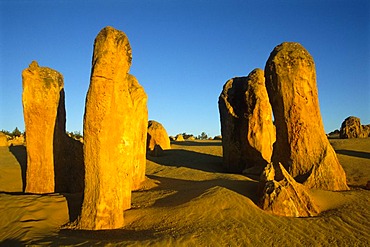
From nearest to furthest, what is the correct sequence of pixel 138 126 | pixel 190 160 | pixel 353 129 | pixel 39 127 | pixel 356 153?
pixel 39 127 → pixel 138 126 → pixel 356 153 → pixel 190 160 → pixel 353 129

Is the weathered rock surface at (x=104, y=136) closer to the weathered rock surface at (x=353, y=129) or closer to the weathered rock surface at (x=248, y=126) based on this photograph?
the weathered rock surface at (x=248, y=126)

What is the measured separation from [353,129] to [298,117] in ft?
45.7

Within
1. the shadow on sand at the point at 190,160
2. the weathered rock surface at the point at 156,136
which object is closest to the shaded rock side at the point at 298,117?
the shadow on sand at the point at 190,160

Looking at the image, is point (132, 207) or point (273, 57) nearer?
point (132, 207)

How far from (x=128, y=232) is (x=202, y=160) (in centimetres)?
1076

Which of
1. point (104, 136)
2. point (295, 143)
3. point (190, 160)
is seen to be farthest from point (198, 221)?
point (190, 160)

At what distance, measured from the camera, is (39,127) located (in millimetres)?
8945

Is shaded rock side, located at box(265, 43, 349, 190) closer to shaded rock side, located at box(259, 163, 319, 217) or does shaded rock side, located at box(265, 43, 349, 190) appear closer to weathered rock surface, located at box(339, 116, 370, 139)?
shaded rock side, located at box(259, 163, 319, 217)

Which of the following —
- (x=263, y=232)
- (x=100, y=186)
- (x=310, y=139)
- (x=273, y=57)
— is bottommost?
(x=263, y=232)

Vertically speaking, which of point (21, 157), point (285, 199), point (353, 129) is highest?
point (353, 129)

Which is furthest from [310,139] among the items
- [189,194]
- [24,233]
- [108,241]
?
[24,233]

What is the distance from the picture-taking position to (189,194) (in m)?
7.74

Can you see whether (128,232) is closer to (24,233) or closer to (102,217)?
(102,217)

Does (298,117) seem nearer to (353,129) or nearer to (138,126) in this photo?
(138,126)
